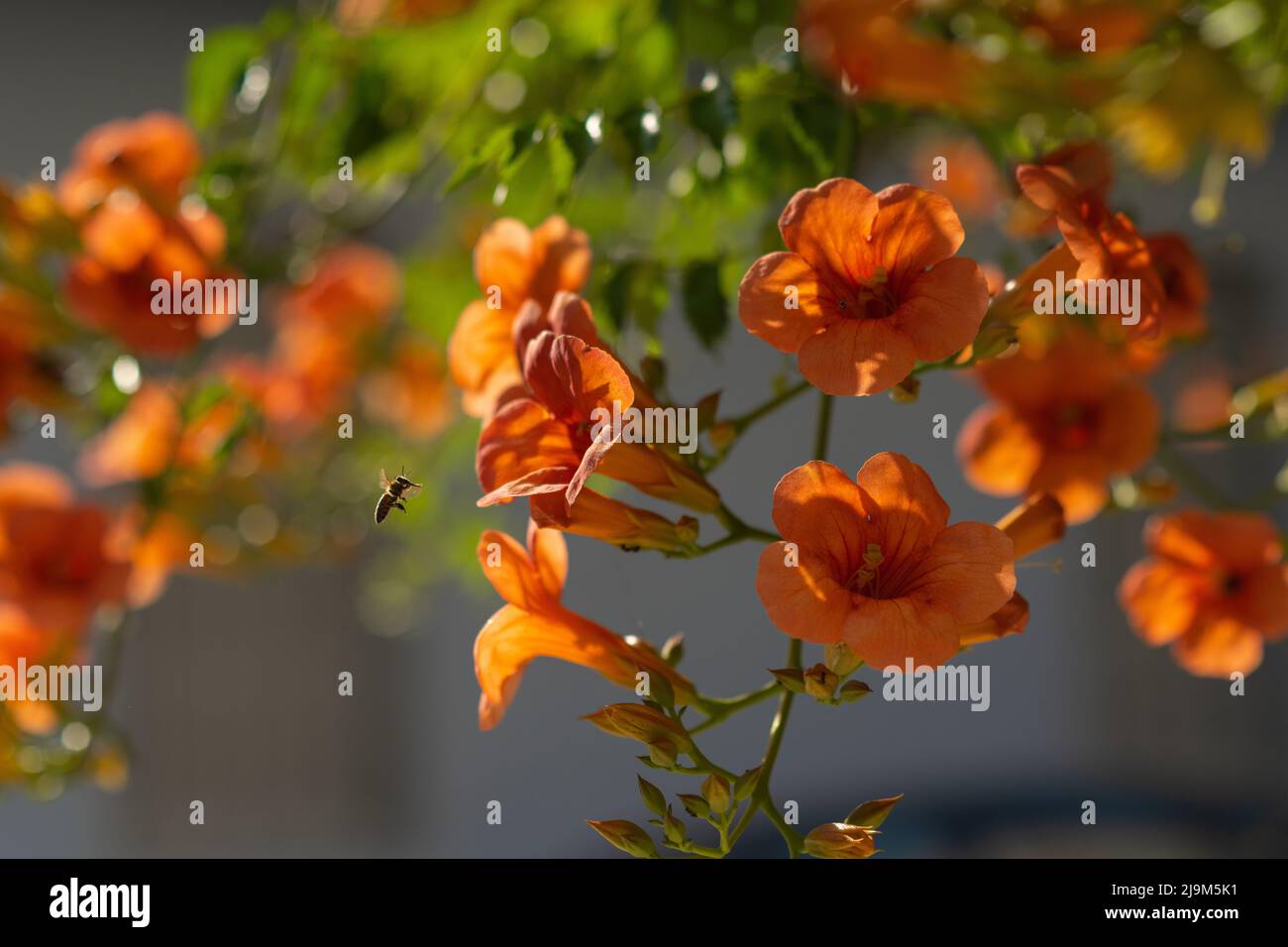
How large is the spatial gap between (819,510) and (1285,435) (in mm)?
663

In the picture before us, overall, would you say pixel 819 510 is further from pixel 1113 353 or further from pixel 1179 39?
pixel 1179 39

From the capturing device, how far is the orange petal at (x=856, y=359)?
0.72m

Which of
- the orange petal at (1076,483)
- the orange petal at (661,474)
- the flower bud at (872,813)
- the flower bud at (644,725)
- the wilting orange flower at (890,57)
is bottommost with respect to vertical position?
the flower bud at (872,813)

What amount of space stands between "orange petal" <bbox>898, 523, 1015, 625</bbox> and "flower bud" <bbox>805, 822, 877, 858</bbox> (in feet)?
0.50

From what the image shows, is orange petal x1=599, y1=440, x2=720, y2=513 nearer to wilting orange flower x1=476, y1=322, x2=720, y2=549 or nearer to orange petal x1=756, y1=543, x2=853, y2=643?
wilting orange flower x1=476, y1=322, x2=720, y2=549

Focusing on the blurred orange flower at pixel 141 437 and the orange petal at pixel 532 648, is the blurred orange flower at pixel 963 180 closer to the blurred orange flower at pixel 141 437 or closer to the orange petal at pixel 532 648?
the blurred orange flower at pixel 141 437

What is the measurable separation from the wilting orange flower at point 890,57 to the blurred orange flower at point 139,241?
717mm

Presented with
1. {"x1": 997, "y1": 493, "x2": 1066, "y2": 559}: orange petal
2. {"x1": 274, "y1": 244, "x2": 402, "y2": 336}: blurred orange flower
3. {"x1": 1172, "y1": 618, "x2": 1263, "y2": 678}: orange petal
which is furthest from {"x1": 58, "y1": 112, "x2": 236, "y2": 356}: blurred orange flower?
{"x1": 1172, "y1": 618, "x2": 1263, "y2": 678}: orange petal

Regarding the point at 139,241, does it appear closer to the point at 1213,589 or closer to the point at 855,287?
the point at 855,287

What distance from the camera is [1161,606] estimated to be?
118cm

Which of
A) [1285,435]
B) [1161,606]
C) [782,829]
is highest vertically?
[1285,435]

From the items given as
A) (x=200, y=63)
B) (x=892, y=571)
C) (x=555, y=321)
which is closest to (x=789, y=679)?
(x=892, y=571)

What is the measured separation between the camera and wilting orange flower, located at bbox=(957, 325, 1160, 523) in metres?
1.17

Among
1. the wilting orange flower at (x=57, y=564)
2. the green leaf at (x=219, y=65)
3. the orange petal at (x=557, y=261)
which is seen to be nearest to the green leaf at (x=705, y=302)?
the orange petal at (x=557, y=261)
